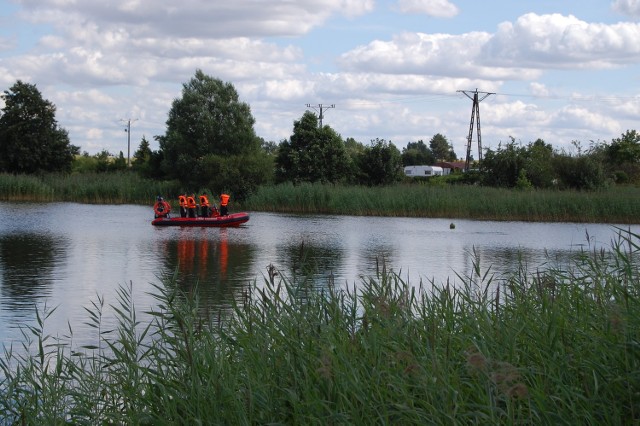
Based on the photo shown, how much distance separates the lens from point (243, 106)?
61188mm

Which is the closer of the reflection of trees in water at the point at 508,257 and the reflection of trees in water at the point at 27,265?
the reflection of trees in water at the point at 27,265

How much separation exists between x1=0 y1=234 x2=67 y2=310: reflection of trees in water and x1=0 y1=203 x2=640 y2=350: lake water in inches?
0.8

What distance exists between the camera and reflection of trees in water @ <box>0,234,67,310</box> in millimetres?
13955

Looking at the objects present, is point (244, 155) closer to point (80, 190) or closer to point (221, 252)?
point (80, 190)

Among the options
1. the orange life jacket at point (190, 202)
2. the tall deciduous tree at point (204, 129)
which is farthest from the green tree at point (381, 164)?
the orange life jacket at point (190, 202)

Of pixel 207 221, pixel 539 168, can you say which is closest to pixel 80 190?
pixel 207 221

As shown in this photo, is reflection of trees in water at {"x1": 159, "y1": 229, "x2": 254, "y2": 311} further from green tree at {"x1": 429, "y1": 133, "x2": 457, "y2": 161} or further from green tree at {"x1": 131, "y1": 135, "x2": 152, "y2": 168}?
green tree at {"x1": 429, "y1": 133, "x2": 457, "y2": 161}

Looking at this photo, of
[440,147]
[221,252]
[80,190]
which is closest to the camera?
[221,252]

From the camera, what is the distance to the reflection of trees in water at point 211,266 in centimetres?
1406

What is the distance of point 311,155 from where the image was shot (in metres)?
57.3

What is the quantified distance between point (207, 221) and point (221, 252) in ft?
32.7

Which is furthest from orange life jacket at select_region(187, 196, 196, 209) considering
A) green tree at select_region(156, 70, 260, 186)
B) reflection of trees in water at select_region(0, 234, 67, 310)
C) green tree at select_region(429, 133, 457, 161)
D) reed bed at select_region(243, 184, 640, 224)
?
green tree at select_region(429, 133, 457, 161)

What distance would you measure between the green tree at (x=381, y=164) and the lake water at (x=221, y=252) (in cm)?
2055

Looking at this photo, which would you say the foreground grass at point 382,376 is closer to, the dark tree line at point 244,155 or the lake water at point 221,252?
the lake water at point 221,252
